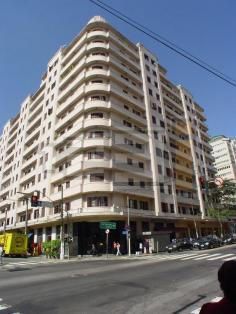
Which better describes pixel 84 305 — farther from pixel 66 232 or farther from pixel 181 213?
pixel 181 213

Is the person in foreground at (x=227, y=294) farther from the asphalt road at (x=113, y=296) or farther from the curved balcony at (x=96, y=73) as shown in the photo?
the curved balcony at (x=96, y=73)

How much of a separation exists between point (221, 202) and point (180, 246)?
27578 millimetres

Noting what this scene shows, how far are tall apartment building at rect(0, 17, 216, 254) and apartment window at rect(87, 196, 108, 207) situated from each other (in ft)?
0.36

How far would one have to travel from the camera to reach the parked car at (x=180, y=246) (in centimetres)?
3269

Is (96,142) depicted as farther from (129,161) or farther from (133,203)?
(133,203)

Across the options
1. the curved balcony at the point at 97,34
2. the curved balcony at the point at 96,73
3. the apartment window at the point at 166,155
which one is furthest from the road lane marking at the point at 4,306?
the curved balcony at the point at 97,34

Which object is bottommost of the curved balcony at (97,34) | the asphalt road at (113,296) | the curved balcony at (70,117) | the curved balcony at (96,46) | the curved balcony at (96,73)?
the asphalt road at (113,296)

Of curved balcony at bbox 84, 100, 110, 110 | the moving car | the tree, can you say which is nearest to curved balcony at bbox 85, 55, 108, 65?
curved balcony at bbox 84, 100, 110, 110

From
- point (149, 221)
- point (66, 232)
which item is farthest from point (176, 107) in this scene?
point (66, 232)

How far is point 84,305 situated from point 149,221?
3313cm

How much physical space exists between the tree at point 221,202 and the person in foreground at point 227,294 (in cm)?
5026

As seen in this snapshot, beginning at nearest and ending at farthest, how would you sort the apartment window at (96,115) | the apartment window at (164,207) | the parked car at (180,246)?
1. the parked car at (180,246)
2. the apartment window at (96,115)
3. the apartment window at (164,207)

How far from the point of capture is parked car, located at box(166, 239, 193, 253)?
3269 cm

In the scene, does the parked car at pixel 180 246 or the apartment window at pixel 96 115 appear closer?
the parked car at pixel 180 246
